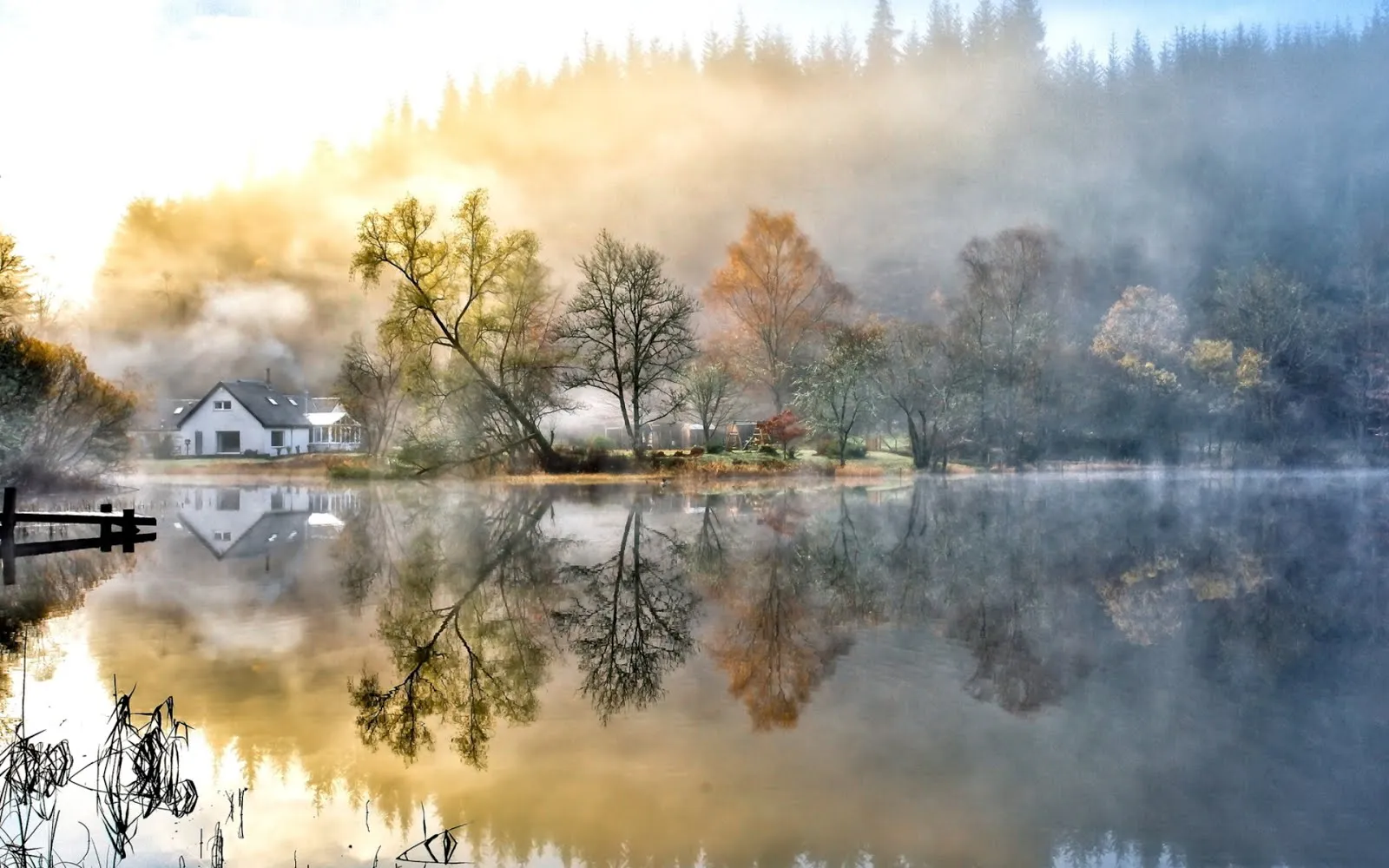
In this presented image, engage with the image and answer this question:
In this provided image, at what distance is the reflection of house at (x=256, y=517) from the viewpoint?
16.2 meters

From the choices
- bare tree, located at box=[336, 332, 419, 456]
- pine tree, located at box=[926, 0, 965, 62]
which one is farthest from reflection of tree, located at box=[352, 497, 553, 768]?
pine tree, located at box=[926, 0, 965, 62]

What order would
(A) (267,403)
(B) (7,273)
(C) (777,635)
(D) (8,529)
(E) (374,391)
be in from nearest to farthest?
(C) (777,635)
(D) (8,529)
(B) (7,273)
(E) (374,391)
(A) (267,403)

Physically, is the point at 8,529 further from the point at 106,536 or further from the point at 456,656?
the point at 456,656

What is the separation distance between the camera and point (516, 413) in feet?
95.9

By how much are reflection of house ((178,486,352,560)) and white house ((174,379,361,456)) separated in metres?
7.77

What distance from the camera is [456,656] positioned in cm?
824

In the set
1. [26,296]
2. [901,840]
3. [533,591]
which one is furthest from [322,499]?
[901,840]

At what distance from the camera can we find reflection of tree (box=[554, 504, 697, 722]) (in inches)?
297

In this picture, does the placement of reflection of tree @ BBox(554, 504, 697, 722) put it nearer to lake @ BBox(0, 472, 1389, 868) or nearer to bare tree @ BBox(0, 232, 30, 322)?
lake @ BBox(0, 472, 1389, 868)

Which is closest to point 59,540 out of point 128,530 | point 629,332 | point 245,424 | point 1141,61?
point 128,530

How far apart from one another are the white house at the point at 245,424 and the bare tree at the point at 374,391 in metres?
2.27

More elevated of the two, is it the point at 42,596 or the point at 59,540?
the point at 59,540

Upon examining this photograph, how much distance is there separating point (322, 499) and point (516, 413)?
571 centimetres

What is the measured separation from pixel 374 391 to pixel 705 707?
2975 centimetres
